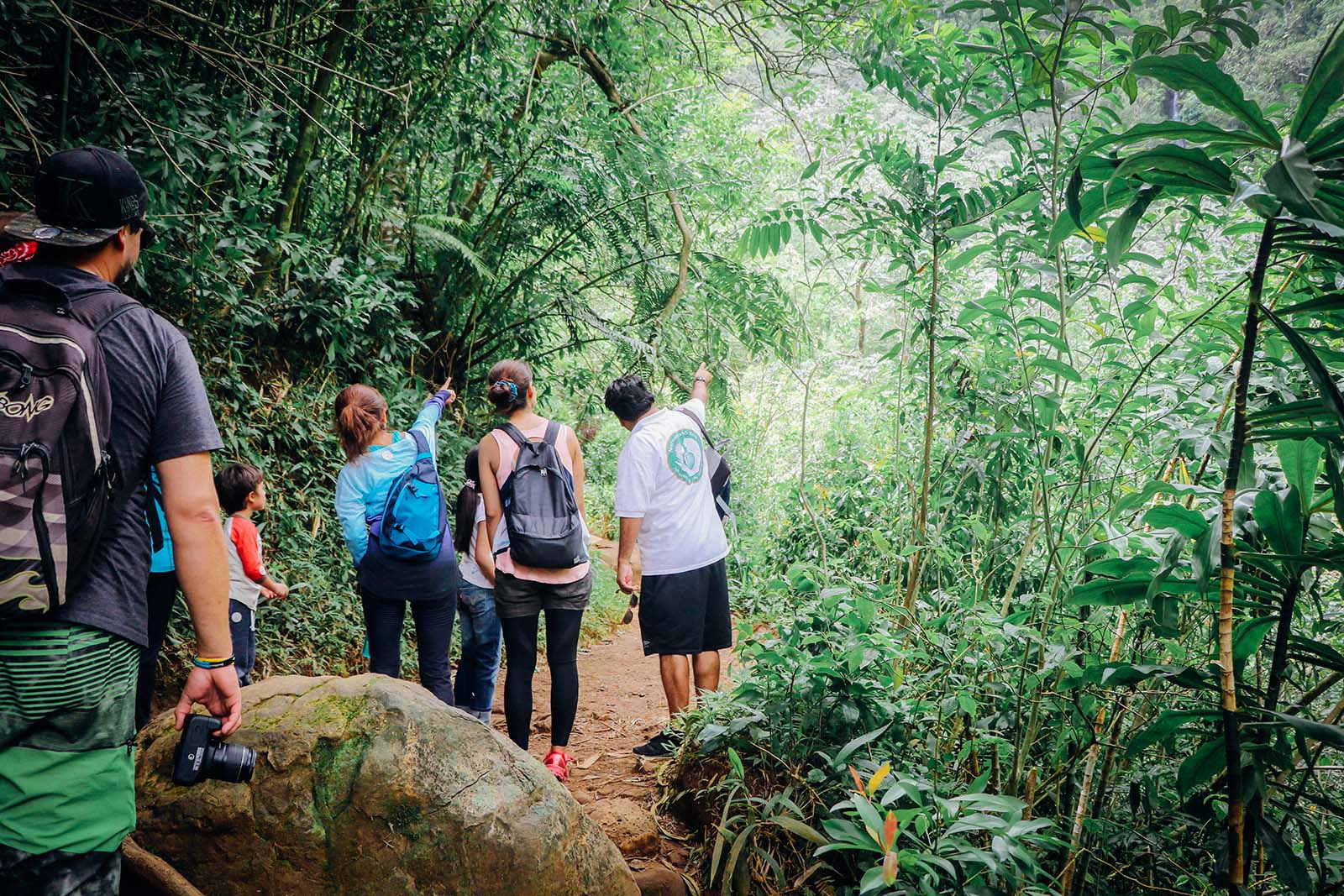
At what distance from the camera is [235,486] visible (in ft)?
12.5

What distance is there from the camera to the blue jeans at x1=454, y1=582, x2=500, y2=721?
4.06 m

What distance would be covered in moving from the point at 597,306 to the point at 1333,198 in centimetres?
897

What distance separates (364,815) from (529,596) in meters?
1.35

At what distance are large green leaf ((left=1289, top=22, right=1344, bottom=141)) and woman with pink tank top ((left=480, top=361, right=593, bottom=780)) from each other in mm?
2807

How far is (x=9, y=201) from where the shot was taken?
12.4 feet

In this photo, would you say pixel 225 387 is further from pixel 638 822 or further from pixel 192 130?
pixel 638 822

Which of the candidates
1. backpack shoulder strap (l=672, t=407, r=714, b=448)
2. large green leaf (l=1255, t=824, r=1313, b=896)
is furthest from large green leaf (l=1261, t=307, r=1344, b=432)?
backpack shoulder strap (l=672, t=407, r=714, b=448)

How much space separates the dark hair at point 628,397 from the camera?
13.0ft

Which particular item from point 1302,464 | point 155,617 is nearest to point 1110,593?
point 1302,464

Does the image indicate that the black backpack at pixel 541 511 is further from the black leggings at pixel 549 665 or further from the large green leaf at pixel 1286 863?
the large green leaf at pixel 1286 863

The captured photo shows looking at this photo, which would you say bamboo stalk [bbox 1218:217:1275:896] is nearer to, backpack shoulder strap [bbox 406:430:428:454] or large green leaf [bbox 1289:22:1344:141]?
large green leaf [bbox 1289:22:1344:141]

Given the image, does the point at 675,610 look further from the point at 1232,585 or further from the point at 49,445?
the point at 49,445

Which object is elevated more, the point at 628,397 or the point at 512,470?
the point at 628,397

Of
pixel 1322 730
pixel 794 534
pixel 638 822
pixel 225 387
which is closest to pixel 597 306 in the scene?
pixel 794 534
